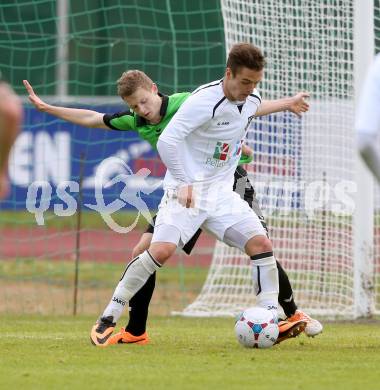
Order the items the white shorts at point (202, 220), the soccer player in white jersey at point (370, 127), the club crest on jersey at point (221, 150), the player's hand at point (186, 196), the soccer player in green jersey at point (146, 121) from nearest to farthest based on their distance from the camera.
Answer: the soccer player in white jersey at point (370, 127), the player's hand at point (186, 196), the white shorts at point (202, 220), the club crest on jersey at point (221, 150), the soccer player in green jersey at point (146, 121)

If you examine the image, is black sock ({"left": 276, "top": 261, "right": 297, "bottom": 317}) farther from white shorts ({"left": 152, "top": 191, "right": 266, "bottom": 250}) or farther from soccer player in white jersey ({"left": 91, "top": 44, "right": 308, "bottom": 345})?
white shorts ({"left": 152, "top": 191, "right": 266, "bottom": 250})

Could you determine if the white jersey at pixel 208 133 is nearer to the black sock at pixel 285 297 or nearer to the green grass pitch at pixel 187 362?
the black sock at pixel 285 297

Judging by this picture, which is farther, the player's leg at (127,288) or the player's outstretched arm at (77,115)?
the player's outstretched arm at (77,115)

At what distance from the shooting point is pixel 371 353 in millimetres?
7891

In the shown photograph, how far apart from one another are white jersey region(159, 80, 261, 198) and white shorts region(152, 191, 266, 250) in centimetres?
16

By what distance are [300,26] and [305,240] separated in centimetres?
221

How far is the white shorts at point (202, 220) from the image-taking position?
8.12 m

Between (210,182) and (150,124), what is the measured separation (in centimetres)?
67

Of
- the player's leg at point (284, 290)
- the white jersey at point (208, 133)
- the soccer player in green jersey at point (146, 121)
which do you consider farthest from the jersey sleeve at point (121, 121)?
the player's leg at point (284, 290)

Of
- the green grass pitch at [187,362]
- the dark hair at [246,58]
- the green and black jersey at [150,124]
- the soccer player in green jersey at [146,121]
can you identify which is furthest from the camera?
the green and black jersey at [150,124]

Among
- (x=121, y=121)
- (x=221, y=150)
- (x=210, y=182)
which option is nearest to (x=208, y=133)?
(x=221, y=150)

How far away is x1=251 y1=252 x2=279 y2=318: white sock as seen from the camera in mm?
8242

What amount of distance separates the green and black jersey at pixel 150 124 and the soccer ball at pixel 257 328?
1.52 meters

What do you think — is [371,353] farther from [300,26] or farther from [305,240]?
[300,26]
